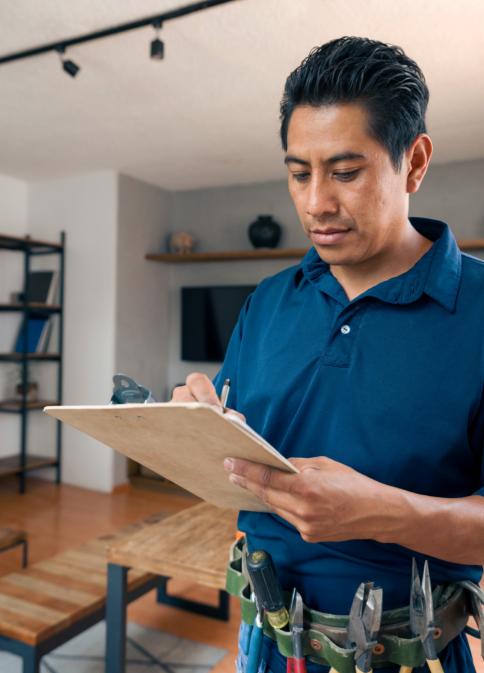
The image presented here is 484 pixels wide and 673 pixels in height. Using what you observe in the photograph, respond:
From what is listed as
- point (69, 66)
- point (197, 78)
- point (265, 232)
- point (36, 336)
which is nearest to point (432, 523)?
point (69, 66)

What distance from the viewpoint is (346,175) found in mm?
799

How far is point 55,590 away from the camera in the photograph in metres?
2.07

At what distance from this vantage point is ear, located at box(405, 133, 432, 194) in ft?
2.75

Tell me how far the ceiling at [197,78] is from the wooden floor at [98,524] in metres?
2.56

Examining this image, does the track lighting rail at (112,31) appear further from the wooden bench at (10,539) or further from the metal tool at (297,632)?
the wooden bench at (10,539)

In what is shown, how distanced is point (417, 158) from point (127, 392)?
548 mm

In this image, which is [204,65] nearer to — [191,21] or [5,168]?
[191,21]

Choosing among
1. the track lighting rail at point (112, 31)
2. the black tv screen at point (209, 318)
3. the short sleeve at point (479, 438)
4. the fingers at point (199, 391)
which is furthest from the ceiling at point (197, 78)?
the short sleeve at point (479, 438)

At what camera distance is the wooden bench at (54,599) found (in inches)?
70.3

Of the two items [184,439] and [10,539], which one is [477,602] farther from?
[10,539]

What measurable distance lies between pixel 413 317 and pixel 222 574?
1.32 m

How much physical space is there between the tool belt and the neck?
45 centimetres

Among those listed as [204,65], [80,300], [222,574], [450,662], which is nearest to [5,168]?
[80,300]

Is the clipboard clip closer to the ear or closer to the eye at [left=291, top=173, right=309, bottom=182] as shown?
the eye at [left=291, top=173, right=309, bottom=182]
